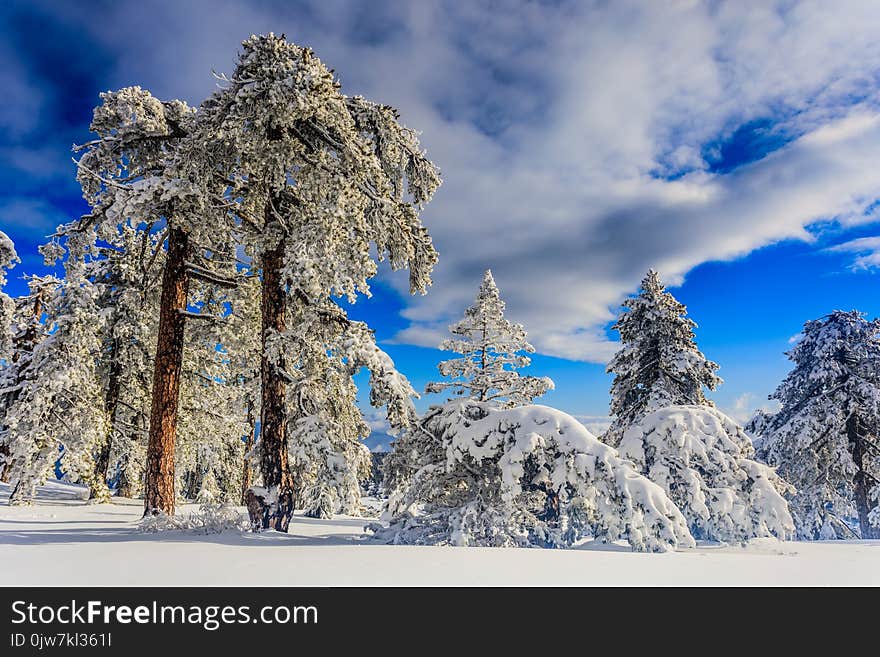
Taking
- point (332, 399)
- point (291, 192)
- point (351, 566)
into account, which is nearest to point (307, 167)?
point (291, 192)

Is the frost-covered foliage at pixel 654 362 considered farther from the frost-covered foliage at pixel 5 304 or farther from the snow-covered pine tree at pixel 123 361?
the frost-covered foliage at pixel 5 304

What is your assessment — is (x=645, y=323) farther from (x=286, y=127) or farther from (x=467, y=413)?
(x=286, y=127)

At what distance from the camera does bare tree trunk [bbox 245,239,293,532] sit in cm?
923

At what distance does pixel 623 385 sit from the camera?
19500 mm

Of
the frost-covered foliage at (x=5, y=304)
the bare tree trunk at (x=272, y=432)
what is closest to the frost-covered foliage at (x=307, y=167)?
the bare tree trunk at (x=272, y=432)

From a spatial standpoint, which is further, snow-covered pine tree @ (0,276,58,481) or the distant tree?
snow-covered pine tree @ (0,276,58,481)

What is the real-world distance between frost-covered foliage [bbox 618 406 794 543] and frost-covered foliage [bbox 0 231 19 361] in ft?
76.5

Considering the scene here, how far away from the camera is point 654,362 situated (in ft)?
62.6

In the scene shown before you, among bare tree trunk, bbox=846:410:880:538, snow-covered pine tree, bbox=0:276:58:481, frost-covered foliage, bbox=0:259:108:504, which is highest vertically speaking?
snow-covered pine tree, bbox=0:276:58:481

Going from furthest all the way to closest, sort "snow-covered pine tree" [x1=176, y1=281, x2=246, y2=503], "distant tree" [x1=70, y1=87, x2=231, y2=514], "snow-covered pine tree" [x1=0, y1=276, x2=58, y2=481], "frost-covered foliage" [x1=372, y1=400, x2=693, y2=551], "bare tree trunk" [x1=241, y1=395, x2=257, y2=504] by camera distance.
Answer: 1. "snow-covered pine tree" [x1=0, y1=276, x2=58, y2=481]
2. "bare tree trunk" [x1=241, y1=395, x2=257, y2=504]
3. "snow-covered pine tree" [x1=176, y1=281, x2=246, y2=503]
4. "distant tree" [x1=70, y1=87, x2=231, y2=514]
5. "frost-covered foliage" [x1=372, y1=400, x2=693, y2=551]

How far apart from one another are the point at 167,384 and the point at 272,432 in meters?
3.41

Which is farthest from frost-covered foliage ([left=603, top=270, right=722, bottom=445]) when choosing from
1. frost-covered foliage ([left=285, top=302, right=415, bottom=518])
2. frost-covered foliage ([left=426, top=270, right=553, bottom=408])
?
frost-covered foliage ([left=285, top=302, right=415, bottom=518])

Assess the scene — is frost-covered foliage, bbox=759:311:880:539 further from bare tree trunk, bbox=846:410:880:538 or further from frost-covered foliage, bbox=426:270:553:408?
frost-covered foliage, bbox=426:270:553:408
